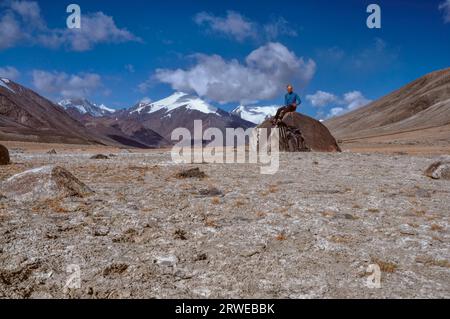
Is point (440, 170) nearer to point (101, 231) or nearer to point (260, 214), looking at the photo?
point (260, 214)

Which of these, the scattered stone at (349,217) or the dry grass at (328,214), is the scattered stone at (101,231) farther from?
the scattered stone at (349,217)

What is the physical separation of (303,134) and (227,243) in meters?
29.4

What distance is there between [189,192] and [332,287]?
26.8 feet

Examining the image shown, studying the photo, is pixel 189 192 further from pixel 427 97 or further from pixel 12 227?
pixel 427 97

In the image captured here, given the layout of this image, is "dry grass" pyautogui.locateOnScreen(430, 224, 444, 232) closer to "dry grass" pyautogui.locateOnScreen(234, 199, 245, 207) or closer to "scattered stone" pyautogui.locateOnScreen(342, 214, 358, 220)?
"scattered stone" pyautogui.locateOnScreen(342, 214, 358, 220)

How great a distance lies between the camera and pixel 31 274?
682 cm

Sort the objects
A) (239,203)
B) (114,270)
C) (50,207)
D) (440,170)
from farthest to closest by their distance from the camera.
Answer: (440,170) → (239,203) → (50,207) → (114,270)

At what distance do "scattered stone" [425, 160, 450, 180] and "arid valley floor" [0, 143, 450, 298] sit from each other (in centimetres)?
455

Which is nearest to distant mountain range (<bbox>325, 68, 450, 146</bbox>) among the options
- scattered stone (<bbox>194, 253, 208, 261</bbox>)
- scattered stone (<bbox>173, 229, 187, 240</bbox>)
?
scattered stone (<bbox>173, 229, 187, 240</bbox>)

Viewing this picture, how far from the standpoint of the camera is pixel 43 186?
39.3 ft

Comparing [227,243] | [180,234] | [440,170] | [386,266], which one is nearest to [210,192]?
[180,234]

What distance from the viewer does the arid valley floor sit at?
21.5ft
